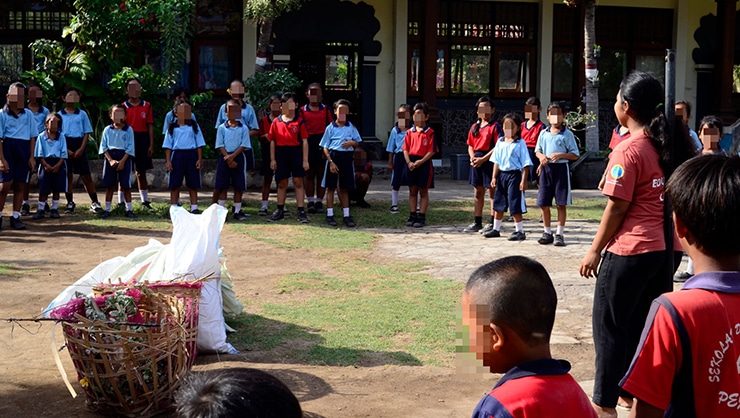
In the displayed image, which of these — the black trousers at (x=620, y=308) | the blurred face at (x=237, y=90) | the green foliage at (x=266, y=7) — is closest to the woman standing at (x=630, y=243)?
the black trousers at (x=620, y=308)

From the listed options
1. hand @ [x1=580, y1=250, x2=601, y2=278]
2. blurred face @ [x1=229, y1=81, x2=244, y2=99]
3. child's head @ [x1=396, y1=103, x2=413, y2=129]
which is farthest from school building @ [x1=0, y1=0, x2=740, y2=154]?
hand @ [x1=580, y1=250, x2=601, y2=278]

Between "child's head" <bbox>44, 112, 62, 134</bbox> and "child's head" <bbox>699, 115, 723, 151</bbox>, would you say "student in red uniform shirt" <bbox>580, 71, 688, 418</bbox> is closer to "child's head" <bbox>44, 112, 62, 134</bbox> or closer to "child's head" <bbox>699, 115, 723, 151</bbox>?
"child's head" <bbox>699, 115, 723, 151</bbox>

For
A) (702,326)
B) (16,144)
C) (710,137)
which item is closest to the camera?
(702,326)

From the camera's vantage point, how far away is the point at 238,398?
1.76 meters

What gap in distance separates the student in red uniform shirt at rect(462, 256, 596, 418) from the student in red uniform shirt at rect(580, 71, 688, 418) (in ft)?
7.02

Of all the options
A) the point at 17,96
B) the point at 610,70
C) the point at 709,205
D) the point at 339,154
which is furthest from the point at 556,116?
the point at 610,70

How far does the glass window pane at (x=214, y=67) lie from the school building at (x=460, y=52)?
20mm

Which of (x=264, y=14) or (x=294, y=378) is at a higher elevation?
(x=264, y=14)

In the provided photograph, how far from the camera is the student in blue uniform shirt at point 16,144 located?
11227 millimetres

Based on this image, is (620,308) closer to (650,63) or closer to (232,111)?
(232,111)

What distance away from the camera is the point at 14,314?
6.97 metres

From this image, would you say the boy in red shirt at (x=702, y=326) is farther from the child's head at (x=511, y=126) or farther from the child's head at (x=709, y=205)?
the child's head at (x=511, y=126)

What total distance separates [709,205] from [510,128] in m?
8.36

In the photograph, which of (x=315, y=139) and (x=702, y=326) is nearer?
(x=702, y=326)
